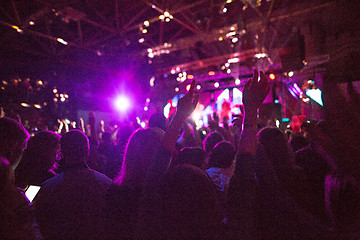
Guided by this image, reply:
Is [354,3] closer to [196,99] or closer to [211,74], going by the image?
[196,99]

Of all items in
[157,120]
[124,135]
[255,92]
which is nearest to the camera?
[255,92]

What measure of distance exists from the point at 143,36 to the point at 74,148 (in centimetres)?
763

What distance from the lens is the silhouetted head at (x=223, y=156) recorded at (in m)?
2.23

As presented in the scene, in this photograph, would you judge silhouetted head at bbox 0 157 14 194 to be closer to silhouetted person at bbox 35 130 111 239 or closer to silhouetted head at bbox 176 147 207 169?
silhouetted person at bbox 35 130 111 239

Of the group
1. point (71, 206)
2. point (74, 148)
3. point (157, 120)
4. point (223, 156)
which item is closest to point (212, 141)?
point (223, 156)

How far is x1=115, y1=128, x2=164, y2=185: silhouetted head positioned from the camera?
1443 mm

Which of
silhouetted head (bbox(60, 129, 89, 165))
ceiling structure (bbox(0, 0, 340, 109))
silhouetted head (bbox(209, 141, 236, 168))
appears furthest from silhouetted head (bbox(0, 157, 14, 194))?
ceiling structure (bbox(0, 0, 340, 109))

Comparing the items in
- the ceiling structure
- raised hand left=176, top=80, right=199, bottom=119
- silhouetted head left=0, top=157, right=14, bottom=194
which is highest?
the ceiling structure

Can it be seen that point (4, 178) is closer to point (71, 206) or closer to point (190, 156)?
point (71, 206)

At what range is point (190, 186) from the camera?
1115 mm

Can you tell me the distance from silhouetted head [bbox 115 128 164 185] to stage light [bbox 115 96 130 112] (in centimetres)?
1007

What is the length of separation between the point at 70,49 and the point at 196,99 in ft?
31.7

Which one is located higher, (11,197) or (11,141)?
(11,141)

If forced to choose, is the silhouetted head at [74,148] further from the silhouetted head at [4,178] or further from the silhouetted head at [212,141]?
the silhouetted head at [212,141]
